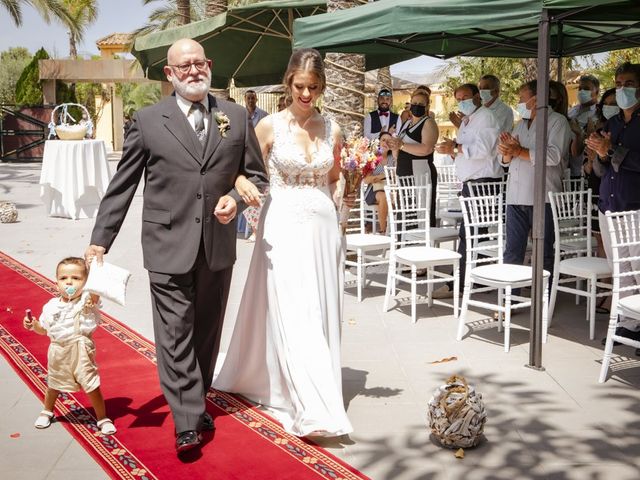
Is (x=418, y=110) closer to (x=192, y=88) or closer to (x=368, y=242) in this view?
(x=368, y=242)

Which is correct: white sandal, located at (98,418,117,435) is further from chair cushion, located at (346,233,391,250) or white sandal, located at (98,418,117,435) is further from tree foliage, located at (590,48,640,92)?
tree foliage, located at (590,48,640,92)

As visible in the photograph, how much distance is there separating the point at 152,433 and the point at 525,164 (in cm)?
436

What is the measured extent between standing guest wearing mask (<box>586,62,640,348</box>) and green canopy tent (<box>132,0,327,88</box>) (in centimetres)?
539

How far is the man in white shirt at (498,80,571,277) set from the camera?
7160mm

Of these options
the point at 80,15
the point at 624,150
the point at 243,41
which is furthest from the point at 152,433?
the point at 80,15

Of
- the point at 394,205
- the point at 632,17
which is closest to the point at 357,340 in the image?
the point at 394,205

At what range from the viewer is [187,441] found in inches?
165

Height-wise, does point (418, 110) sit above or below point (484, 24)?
below

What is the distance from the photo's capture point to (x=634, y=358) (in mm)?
6133

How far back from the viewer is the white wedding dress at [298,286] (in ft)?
15.2

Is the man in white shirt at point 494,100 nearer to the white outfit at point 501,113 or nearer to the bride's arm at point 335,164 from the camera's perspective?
the white outfit at point 501,113

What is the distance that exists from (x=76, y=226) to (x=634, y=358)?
410 inches

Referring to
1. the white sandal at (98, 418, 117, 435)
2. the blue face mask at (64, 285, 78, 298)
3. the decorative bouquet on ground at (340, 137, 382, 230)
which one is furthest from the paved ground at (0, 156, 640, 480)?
the decorative bouquet on ground at (340, 137, 382, 230)

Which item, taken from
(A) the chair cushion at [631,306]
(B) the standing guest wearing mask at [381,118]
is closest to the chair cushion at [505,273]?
(A) the chair cushion at [631,306]
